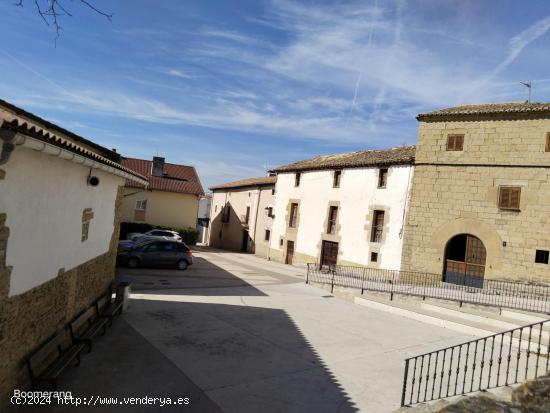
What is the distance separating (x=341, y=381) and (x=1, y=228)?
630 cm

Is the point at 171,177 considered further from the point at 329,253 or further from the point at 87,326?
the point at 87,326

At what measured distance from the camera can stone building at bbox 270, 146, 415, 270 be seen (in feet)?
69.6

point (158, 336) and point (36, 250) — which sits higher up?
point (36, 250)

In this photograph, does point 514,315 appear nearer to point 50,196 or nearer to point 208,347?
point 208,347

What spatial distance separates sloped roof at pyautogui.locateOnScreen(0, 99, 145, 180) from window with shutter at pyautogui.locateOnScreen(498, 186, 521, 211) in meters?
15.0

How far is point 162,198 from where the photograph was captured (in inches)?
1316

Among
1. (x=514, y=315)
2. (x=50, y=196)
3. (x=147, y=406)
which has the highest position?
(x=50, y=196)

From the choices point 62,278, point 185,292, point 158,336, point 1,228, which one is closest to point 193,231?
point 185,292

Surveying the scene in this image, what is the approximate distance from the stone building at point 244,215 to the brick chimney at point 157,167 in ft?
22.3

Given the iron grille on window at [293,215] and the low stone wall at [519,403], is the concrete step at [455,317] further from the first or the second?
the iron grille on window at [293,215]

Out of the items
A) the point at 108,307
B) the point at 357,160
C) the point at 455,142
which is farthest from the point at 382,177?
the point at 108,307

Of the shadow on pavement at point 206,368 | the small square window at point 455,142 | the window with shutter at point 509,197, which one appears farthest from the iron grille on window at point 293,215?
the shadow on pavement at point 206,368

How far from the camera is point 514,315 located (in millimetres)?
13391

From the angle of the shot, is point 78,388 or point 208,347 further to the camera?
point 208,347
